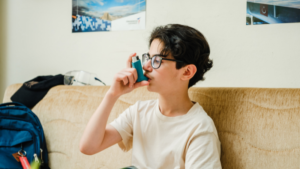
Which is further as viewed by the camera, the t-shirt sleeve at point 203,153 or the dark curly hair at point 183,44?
the dark curly hair at point 183,44

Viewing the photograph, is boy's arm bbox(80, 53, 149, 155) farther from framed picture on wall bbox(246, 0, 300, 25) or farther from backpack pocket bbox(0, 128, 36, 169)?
framed picture on wall bbox(246, 0, 300, 25)

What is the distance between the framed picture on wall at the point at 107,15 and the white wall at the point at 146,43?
0.05 metres

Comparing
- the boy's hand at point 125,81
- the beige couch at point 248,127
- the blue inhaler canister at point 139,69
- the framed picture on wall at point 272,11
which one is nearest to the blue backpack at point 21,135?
the beige couch at point 248,127

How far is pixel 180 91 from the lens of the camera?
99 cm

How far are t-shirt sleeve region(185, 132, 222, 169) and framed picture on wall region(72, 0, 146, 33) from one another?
1.00m

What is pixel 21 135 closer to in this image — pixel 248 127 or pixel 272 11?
pixel 248 127

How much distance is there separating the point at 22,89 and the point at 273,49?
164 cm

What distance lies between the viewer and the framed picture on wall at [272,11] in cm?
125

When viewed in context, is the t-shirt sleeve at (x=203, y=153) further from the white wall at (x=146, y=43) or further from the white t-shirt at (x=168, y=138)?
the white wall at (x=146, y=43)

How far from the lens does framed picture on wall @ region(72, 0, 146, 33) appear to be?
1.62 m

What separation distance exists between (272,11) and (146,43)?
802mm

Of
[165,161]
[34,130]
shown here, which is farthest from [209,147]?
[34,130]

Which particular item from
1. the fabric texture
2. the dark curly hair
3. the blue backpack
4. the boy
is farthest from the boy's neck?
the fabric texture

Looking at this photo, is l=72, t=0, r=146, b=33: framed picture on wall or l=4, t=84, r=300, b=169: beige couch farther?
l=72, t=0, r=146, b=33: framed picture on wall
